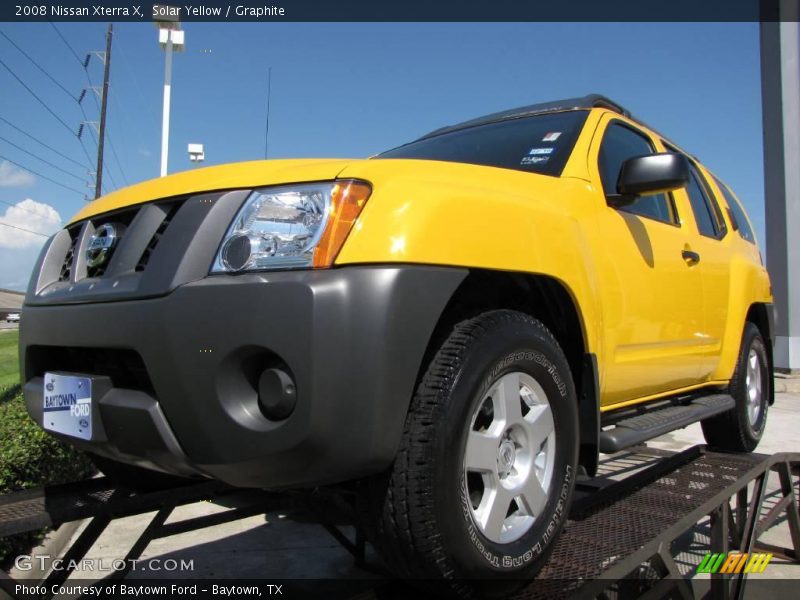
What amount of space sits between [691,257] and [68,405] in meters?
2.81

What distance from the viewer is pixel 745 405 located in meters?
4.05

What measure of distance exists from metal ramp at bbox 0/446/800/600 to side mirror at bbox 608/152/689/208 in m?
1.29

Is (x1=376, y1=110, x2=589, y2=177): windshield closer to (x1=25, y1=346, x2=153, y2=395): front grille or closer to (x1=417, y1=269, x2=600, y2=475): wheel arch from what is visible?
(x1=417, y1=269, x2=600, y2=475): wheel arch

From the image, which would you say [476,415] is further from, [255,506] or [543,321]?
[255,506]

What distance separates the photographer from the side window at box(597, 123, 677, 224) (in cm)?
276

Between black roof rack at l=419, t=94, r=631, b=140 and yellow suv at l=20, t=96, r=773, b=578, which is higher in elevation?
black roof rack at l=419, t=94, r=631, b=140

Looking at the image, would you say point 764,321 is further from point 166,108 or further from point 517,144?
point 166,108

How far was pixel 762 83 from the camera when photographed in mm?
13711

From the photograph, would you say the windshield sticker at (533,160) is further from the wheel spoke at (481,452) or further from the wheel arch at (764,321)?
the wheel arch at (764,321)

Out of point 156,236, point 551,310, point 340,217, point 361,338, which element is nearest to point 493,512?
point 361,338

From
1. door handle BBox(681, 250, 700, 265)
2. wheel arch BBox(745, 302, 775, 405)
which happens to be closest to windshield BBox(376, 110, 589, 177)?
door handle BBox(681, 250, 700, 265)

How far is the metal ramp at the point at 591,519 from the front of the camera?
1957 millimetres

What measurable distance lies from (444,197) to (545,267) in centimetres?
49

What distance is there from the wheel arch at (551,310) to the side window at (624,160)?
69cm
